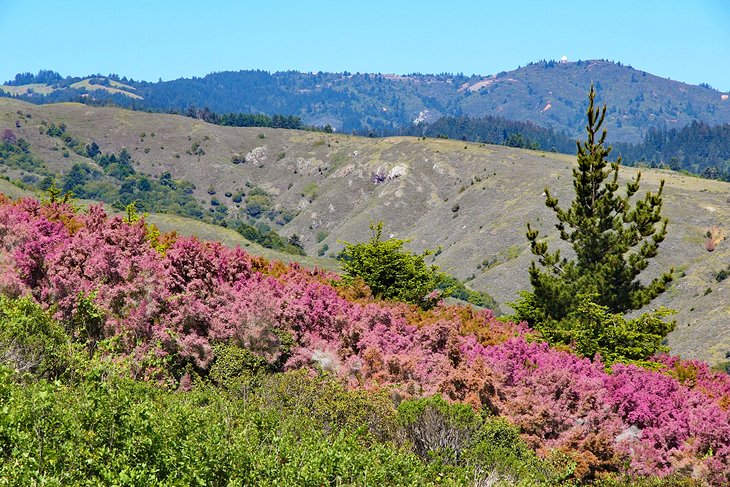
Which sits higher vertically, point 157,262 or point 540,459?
point 157,262

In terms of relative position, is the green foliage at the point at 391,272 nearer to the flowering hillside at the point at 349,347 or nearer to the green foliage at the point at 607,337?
the green foliage at the point at 607,337

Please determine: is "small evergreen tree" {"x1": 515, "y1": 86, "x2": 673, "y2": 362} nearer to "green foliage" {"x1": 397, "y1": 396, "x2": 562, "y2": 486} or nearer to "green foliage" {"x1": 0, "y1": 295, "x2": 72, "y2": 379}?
"green foliage" {"x1": 397, "y1": 396, "x2": 562, "y2": 486}

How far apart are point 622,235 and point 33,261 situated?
76.7 ft

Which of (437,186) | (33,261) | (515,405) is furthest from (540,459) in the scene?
(437,186)

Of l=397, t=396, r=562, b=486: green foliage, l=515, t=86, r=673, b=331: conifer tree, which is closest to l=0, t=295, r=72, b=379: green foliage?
l=397, t=396, r=562, b=486: green foliage

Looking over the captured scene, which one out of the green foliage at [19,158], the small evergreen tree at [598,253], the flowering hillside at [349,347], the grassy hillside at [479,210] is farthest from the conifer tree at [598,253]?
the green foliage at [19,158]

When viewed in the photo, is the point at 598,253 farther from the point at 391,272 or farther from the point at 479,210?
the point at 479,210

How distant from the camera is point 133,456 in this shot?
27.2ft

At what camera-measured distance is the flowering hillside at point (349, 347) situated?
13.0m

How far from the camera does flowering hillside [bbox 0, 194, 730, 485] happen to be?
13.0m

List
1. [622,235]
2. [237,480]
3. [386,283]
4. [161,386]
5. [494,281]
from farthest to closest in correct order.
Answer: [494,281]
[622,235]
[386,283]
[161,386]
[237,480]

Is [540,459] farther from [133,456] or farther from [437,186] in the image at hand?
[437,186]

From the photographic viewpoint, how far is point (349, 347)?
15.2m

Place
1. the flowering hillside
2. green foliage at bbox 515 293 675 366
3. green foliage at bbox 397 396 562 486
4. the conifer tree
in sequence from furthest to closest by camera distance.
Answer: the conifer tree
green foliage at bbox 515 293 675 366
the flowering hillside
green foliage at bbox 397 396 562 486
